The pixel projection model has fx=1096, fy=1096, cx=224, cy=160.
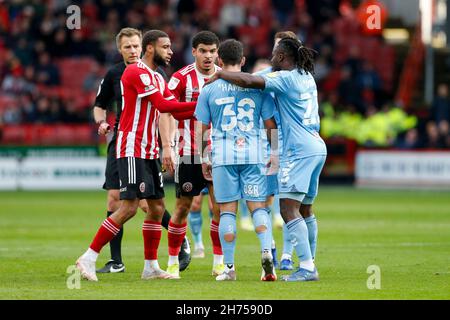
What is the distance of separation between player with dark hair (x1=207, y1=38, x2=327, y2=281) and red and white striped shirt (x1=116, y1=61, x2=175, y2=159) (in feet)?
2.35

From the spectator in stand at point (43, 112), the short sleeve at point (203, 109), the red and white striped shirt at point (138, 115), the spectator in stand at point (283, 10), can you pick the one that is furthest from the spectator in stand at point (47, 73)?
the short sleeve at point (203, 109)

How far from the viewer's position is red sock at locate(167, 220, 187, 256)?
1091cm

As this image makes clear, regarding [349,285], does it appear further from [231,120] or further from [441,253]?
[441,253]

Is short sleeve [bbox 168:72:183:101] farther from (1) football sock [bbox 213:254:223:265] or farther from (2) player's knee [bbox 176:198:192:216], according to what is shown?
(1) football sock [bbox 213:254:223:265]

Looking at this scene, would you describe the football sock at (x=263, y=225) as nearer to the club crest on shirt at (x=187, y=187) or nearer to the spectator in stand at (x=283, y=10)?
the club crest on shirt at (x=187, y=187)

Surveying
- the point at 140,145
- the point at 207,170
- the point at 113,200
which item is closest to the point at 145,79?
the point at 140,145

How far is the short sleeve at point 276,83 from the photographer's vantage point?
1000 cm

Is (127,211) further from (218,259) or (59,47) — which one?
(59,47)

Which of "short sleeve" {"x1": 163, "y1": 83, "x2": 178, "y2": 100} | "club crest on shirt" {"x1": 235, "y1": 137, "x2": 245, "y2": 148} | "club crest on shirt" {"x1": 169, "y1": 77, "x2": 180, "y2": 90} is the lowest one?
"club crest on shirt" {"x1": 235, "y1": 137, "x2": 245, "y2": 148}

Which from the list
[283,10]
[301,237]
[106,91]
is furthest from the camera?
[283,10]

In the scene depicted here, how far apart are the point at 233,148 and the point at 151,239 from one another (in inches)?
52.5

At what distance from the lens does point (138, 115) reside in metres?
10.4

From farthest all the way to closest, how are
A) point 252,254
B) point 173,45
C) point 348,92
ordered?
point 173,45
point 348,92
point 252,254

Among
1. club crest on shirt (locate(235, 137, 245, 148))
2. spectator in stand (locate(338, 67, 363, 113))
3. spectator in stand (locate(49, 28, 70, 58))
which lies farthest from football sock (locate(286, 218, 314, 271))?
spectator in stand (locate(49, 28, 70, 58))
